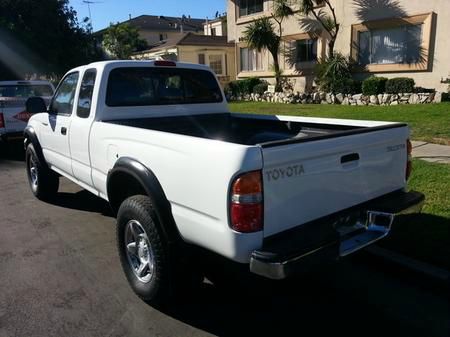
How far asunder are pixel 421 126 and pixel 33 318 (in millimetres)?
9010

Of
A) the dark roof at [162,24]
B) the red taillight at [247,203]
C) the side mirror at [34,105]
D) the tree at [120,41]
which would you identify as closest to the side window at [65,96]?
the side mirror at [34,105]

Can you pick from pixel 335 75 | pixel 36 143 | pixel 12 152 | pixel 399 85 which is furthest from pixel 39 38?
pixel 36 143

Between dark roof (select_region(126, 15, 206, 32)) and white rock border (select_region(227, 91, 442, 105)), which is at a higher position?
dark roof (select_region(126, 15, 206, 32))

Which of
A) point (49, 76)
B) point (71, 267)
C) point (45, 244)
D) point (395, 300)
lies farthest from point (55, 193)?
point (49, 76)

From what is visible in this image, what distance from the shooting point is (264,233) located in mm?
2639

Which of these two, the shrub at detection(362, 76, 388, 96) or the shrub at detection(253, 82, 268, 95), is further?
the shrub at detection(253, 82, 268, 95)

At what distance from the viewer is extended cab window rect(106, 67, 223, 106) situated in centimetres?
457

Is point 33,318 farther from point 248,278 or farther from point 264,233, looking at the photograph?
point 264,233

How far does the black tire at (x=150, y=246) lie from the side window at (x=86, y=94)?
59.4 inches

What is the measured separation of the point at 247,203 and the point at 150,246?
1.05 metres

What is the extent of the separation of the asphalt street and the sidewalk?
366 cm

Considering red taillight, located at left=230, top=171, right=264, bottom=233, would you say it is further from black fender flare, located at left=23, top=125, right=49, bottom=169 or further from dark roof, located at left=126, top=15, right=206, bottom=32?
dark roof, located at left=126, top=15, right=206, bottom=32

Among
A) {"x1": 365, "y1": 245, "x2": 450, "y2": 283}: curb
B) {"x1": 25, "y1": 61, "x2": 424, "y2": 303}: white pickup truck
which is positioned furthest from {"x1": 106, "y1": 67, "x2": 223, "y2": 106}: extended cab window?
{"x1": 365, "y1": 245, "x2": 450, "y2": 283}: curb

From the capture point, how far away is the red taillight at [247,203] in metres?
2.54
